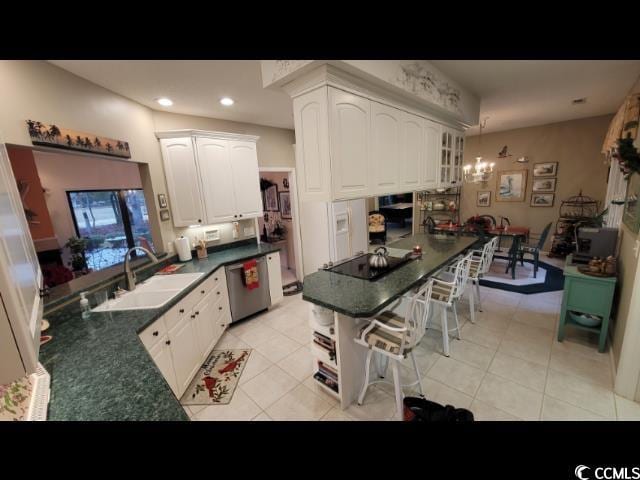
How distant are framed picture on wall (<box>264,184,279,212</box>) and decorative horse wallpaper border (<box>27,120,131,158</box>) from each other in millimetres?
2939

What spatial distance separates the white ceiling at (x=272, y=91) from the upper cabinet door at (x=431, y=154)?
498 mm

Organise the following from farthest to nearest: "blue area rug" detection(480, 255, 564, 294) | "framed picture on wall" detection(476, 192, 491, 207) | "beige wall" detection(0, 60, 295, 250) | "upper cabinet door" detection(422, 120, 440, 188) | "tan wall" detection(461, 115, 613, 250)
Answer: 1. "framed picture on wall" detection(476, 192, 491, 207)
2. "tan wall" detection(461, 115, 613, 250)
3. "blue area rug" detection(480, 255, 564, 294)
4. "upper cabinet door" detection(422, 120, 440, 188)
5. "beige wall" detection(0, 60, 295, 250)

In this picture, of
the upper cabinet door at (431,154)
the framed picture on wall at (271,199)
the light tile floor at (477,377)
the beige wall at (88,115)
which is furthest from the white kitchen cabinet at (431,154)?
the framed picture on wall at (271,199)

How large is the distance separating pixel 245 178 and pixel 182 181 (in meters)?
0.75

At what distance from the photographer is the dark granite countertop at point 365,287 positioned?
60.4 inches

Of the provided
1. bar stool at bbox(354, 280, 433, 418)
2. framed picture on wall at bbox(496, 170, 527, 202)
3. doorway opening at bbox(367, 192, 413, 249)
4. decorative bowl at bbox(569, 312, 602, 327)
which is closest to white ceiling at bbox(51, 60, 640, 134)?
framed picture on wall at bbox(496, 170, 527, 202)

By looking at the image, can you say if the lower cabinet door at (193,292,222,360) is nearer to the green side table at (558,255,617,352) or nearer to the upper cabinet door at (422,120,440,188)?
the upper cabinet door at (422,120,440,188)

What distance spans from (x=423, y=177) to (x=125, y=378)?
2.87m

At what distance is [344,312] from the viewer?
4.90 feet

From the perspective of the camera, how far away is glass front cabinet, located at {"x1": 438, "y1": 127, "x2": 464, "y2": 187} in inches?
118

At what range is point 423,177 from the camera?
8.76 feet

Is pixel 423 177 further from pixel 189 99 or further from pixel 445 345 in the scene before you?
pixel 189 99

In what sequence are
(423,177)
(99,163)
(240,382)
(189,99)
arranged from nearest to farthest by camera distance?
(240,382)
(189,99)
(423,177)
(99,163)
